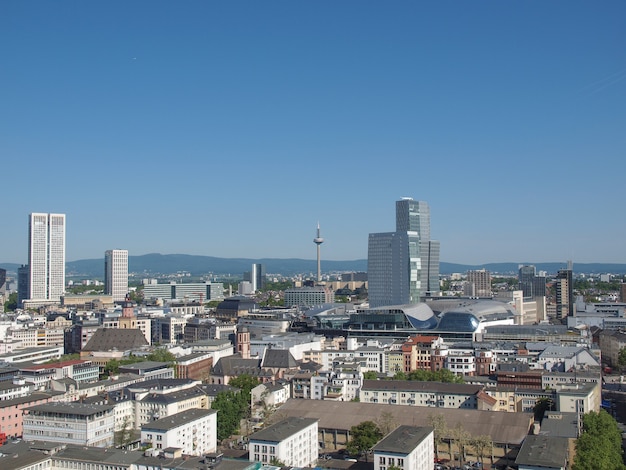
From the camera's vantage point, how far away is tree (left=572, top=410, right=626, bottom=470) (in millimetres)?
29281

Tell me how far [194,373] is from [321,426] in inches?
757

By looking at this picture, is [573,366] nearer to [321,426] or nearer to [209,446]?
[321,426]

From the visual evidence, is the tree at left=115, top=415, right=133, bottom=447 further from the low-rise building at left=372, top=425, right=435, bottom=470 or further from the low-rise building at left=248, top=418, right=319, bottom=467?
the low-rise building at left=372, top=425, right=435, bottom=470

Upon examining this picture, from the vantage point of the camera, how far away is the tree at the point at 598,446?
96.1ft

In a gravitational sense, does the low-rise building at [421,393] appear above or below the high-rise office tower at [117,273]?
below

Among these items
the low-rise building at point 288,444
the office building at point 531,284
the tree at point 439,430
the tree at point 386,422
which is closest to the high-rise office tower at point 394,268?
the office building at point 531,284

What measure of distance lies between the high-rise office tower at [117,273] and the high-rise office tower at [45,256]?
45.3 ft

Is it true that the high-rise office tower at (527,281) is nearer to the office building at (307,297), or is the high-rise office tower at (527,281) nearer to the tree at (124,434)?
the office building at (307,297)

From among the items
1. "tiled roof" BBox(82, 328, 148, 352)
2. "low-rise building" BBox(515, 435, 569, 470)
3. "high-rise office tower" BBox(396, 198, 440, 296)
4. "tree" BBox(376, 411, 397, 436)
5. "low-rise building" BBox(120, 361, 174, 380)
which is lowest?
"tree" BBox(376, 411, 397, 436)

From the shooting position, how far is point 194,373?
178 feet

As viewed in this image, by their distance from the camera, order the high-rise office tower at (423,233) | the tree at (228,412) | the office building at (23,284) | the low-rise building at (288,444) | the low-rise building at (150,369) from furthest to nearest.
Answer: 1. the office building at (23,284)
2. the high-rise office tower at (423,233)
3. the low-rise building at (150,369)
4. the tree at (228,412)
5. the low-rise building at (288,444)

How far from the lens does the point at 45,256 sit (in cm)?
12731

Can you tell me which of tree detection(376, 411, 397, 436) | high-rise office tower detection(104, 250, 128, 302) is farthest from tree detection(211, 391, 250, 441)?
high-rise office tower detection(104, 250, 128, 302)

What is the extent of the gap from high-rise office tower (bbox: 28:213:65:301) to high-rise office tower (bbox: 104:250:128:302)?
544 inches
